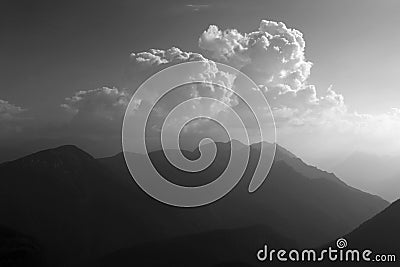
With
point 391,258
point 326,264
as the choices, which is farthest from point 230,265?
point 391,258

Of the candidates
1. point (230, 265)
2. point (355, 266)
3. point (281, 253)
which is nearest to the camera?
point (281, 253)

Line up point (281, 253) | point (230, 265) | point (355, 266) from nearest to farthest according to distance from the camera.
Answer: point (281, 253) < point (230, 265) < point (355, 266)

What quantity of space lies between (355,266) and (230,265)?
2908 inches

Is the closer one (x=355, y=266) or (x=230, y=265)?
(x=230, y=265)

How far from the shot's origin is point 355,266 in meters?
194

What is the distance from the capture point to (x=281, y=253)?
73.6 metres

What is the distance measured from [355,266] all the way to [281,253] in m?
145

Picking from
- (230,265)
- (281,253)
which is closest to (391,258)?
(230,265)

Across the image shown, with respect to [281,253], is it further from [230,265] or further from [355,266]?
[355,266]

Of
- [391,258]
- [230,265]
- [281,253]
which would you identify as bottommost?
[281,253]

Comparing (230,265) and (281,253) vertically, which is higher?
(230,265)

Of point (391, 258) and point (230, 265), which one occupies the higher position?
point (391, 258)

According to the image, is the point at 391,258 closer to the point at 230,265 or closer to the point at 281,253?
the point at 230,265

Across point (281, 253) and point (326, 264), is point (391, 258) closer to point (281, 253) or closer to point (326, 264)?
point (326, 264)
